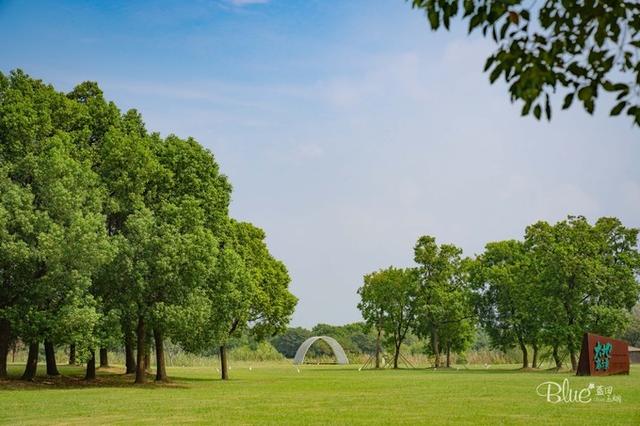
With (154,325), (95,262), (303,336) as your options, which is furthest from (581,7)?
(303,336)

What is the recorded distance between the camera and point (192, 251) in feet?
127

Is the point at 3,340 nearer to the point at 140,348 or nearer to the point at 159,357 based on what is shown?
the point at 140,348

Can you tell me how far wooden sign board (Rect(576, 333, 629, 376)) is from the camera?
4572cm

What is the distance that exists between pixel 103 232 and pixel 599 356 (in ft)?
104

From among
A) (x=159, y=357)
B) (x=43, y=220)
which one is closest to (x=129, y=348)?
(x=159, y=357)

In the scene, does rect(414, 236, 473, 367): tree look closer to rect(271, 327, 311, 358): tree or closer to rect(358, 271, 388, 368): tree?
rect(358, 271, 388, 368): tree

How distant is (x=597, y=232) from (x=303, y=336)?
93.6m

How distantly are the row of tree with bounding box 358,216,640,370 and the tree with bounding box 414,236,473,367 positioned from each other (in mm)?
102

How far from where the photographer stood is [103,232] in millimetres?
36500

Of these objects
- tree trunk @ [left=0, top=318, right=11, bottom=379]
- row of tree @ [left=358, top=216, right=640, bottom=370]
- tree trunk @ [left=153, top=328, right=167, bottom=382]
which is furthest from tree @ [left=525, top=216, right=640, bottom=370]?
tree trunk @ [left=0, top=318, right=11, bottom=379]

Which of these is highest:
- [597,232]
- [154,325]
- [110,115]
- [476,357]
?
[110,115]

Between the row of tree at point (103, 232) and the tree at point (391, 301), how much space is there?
33.5 metres

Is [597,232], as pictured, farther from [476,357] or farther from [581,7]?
[581,7]

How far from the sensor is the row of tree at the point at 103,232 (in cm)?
3434
